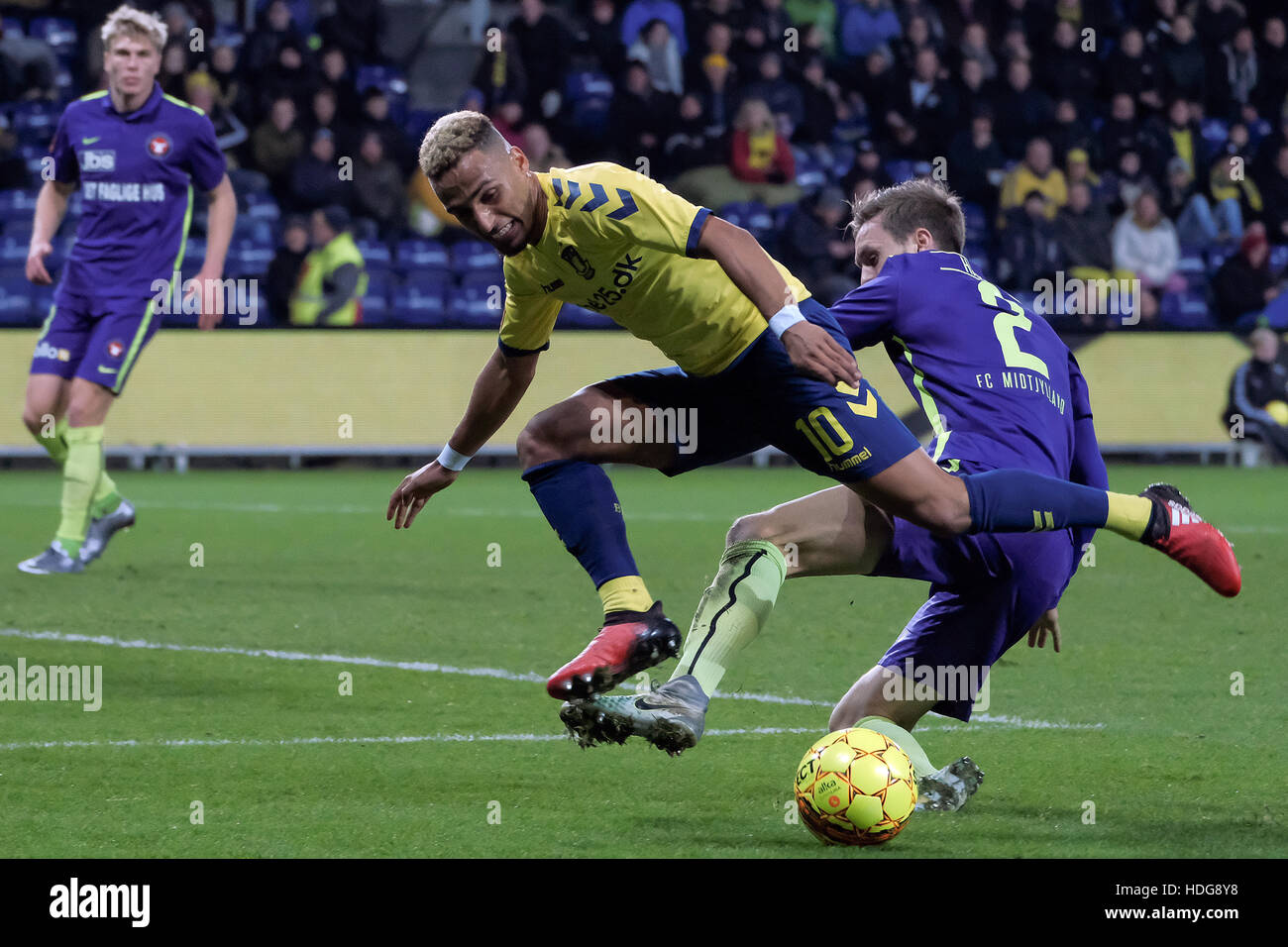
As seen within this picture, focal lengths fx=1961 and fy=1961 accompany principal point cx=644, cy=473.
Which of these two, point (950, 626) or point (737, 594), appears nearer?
point (737, 594)

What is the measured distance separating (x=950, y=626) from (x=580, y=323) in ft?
44.5

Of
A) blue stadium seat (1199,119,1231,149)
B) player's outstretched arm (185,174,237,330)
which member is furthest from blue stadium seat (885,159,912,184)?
player's outstretched arm (185,174,237,330)

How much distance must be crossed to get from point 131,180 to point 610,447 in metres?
5.67

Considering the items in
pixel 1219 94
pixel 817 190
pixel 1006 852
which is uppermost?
pixel 1219 94

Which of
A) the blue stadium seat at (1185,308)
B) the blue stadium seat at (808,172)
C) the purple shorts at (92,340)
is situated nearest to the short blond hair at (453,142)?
the purple shorts at (92,340)

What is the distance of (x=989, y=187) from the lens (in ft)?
64.7

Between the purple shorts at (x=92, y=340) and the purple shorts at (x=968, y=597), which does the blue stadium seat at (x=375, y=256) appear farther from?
the purple shorts at (x=968, y=597)

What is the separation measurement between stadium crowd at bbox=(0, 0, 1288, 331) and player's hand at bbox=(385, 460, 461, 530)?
40.8ft

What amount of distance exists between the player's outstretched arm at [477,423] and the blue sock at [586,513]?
0.97 ft

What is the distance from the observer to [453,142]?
176 inches

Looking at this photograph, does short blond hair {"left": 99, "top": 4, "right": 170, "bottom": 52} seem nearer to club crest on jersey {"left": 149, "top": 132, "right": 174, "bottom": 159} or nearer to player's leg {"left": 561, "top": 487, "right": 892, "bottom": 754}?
club crest on jersey {"left": 149, "top": 132, "right": 174, "bottom": 159}

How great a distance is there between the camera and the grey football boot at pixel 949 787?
4832 millimetres

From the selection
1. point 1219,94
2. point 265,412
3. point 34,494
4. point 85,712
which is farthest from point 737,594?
point 1219,94

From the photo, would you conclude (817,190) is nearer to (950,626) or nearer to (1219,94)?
(1219,94)
